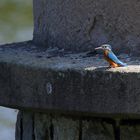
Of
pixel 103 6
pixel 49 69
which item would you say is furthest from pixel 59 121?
pixel 103 6

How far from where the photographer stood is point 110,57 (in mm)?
2443

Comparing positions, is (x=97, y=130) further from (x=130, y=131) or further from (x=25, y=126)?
(x=25, y=126)

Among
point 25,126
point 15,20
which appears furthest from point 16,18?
point 25,126

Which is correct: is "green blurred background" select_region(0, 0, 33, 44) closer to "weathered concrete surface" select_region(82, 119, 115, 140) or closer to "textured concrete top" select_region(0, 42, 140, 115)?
"textured concrete top" select_region(0, 42, 140, 115)

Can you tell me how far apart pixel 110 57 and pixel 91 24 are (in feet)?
0.73

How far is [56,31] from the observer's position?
274cm

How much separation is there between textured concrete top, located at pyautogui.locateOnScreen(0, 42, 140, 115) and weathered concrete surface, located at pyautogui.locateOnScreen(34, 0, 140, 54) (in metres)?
0.05

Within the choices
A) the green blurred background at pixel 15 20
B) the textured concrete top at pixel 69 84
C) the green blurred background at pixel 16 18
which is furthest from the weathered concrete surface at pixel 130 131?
the green blurred background at pixel 16 18

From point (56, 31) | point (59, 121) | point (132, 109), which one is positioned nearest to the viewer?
point (132, 109)

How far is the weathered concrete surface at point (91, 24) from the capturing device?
2.57 metres

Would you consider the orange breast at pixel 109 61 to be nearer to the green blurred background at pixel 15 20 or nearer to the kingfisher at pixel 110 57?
the kingfisher at pixel 110 57

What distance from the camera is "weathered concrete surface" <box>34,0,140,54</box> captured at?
2.57m

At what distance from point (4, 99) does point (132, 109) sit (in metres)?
0.46

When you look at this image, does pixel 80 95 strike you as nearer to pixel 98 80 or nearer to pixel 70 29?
pixel 98 80
